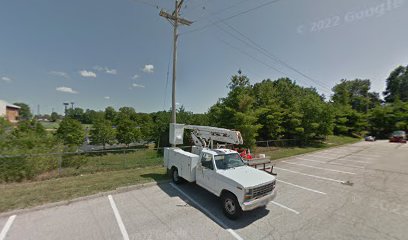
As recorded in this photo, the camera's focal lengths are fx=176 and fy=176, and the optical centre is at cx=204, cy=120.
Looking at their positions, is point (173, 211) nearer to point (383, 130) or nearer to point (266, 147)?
point (266, 147)

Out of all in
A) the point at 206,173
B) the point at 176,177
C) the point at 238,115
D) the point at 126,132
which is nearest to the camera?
the point at 206,173

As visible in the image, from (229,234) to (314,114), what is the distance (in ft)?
73.0

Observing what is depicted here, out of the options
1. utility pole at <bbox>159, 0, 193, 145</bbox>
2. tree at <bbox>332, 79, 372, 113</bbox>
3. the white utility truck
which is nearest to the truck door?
the white utility truck

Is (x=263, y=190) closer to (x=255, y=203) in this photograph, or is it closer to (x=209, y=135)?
(x=255, y=203)

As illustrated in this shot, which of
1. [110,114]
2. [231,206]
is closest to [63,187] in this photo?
[231,206]

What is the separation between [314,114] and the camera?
71.8 feet

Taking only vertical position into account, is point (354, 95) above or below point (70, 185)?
above

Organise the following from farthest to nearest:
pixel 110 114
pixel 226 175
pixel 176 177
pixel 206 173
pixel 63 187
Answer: pixel 110 114 → pixel 176 177 → pixel 63 187 → pixel 206 173 → pixel 226 175

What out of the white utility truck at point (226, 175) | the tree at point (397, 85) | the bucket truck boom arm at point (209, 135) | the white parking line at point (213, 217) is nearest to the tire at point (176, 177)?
the white utility truck at point (226, 175)

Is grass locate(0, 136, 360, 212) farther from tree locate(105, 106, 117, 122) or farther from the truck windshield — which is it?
tree locate(105, 106, 117, 122)

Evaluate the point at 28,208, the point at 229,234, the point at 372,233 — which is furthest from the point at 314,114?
the point at 28,208

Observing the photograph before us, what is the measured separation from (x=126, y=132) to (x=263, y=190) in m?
25.6

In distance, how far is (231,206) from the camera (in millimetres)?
4949

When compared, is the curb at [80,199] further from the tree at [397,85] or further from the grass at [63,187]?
the tree at [397,85]
